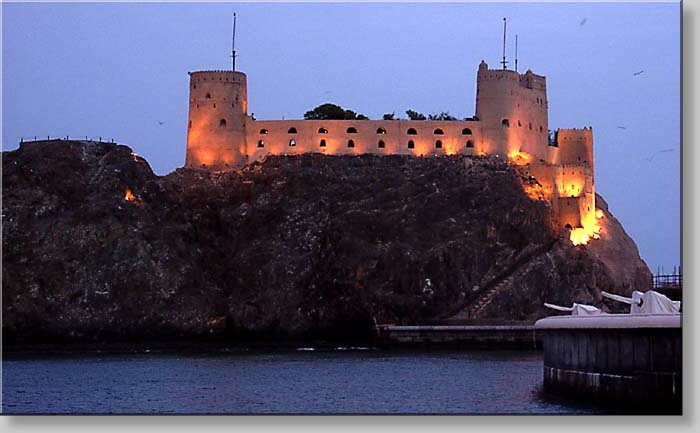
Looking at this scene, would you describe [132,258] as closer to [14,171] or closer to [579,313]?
[14,171]

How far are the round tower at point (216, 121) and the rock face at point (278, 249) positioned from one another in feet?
4.72

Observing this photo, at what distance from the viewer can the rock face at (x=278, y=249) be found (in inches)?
3231

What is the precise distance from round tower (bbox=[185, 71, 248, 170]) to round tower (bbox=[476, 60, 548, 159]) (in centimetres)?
1815

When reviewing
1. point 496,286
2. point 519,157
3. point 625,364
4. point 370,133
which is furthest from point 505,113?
point 625,364

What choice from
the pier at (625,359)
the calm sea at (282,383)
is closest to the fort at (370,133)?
the calm sea at (282,383)

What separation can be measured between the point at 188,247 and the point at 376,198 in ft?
46.1

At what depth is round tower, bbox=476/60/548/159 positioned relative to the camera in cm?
9219

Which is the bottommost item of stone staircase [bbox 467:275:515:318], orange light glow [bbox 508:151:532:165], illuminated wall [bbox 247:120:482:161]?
stone staircase [bbox 467:275:515:318]

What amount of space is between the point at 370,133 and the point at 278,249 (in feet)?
41.6

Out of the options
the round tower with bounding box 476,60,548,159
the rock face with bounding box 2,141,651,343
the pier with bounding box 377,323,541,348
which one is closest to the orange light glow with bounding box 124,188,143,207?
the rock face with bounding box 2,141,651,343

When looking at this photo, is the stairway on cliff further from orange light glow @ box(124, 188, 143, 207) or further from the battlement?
the battlement

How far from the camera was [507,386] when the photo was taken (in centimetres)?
4538

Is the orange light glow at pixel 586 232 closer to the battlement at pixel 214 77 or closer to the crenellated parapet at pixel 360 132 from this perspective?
the crenellated parapet at pixel 360 132

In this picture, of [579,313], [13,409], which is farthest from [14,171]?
[579,313]
